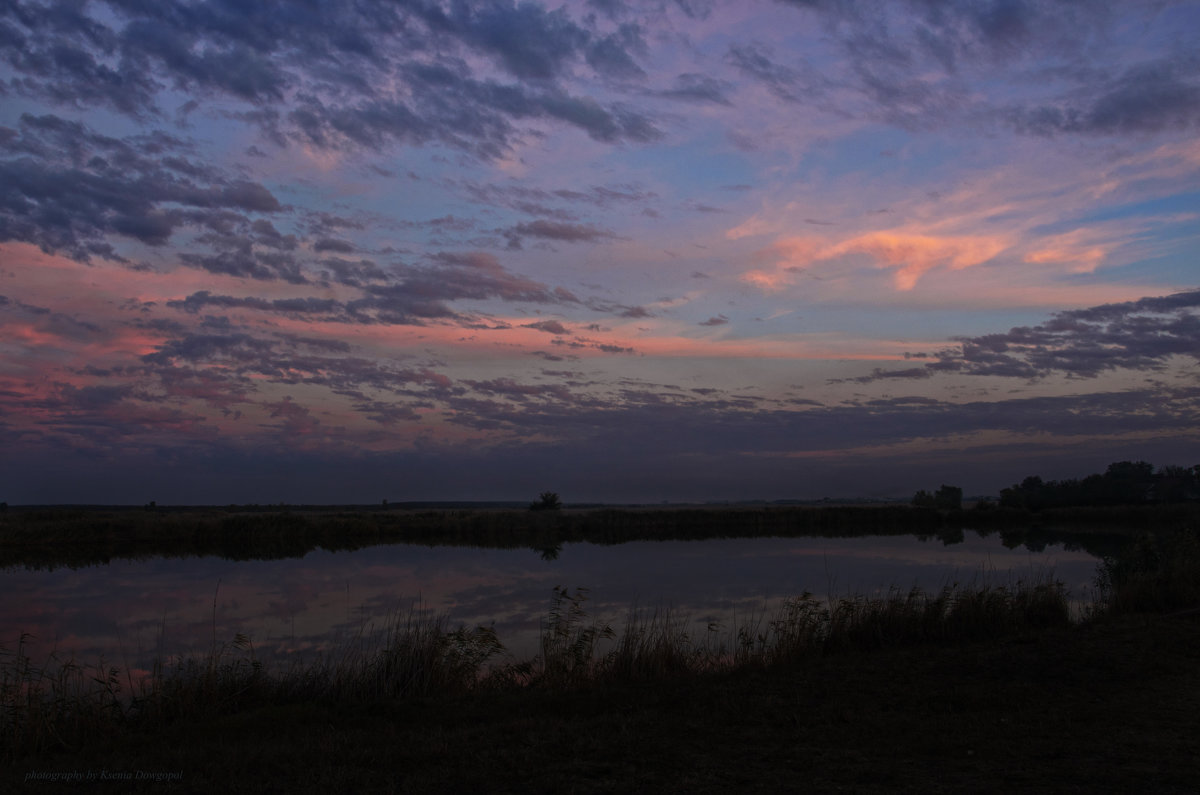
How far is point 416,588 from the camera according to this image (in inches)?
927

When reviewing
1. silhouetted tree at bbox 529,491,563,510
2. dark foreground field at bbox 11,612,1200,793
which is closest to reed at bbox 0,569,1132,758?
dark foreground field at bbox 11,612,1200,793

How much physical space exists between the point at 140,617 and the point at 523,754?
52.7ft

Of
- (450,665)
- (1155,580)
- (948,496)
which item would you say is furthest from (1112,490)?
(450,665)

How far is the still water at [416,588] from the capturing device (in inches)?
613

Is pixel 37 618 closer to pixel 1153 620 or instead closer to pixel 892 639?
pixel 892 639

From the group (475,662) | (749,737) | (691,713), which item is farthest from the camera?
(475,662)

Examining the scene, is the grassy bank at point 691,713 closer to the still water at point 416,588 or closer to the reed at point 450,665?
the reed at point 450,665

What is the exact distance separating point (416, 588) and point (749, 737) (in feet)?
59.3

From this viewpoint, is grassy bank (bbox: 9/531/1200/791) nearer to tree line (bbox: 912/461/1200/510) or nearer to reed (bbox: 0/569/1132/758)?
reed (bbox: 0/569/1132/758)

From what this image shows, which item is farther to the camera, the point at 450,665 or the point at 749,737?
the point at 450,665

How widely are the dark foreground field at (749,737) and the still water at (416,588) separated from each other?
422 centimetres

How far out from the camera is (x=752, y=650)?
1203 cm

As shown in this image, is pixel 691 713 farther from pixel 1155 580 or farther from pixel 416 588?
pixel 416 588

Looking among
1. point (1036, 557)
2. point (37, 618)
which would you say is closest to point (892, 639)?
point (37, 618)
